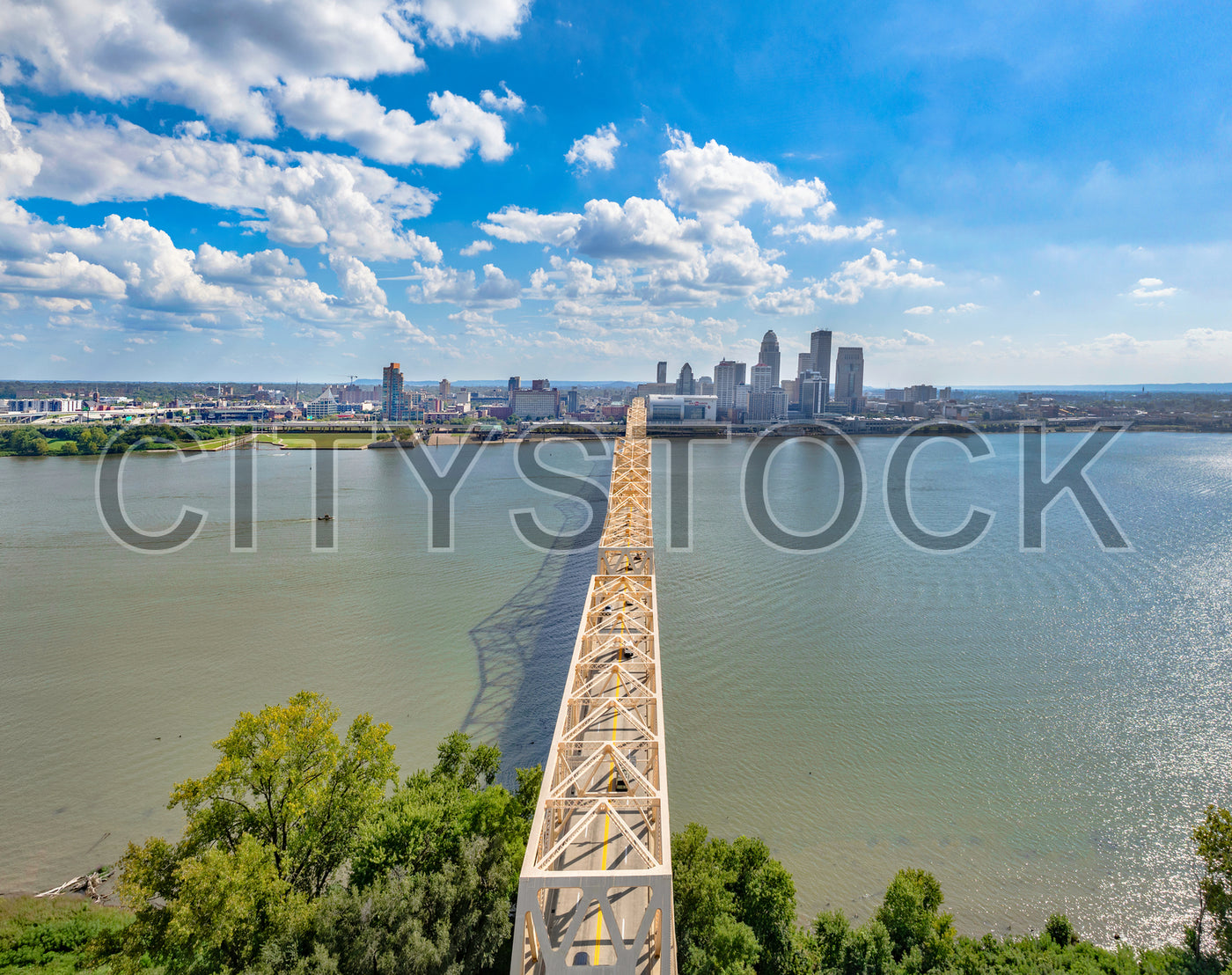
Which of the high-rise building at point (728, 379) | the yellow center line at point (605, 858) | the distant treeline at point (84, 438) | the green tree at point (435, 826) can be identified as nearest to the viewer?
the yellow center line at point (605, 858)

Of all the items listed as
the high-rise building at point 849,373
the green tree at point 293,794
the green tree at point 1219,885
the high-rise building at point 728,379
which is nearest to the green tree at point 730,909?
the green tree at point 293,794

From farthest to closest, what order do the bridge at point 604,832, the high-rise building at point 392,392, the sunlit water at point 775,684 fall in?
1. the high-rise building at point 392,392
2. the sunlit water at point 775,684
3. the bridge at point 604,832

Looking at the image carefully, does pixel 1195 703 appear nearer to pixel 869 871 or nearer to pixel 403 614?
pixel 869 871

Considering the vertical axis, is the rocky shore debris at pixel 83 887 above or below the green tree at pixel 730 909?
below

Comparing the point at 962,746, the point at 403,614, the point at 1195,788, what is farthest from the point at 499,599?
the point at 1195,788

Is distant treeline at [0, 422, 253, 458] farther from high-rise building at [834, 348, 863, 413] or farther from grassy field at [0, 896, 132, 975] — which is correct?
high-rise building at [834, 348, 863, 413]

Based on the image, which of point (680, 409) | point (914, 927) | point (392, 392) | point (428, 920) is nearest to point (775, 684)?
point (914, 927)

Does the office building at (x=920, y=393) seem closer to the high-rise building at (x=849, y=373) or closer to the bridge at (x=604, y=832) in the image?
the high-rise building at (x=849, y=373)
